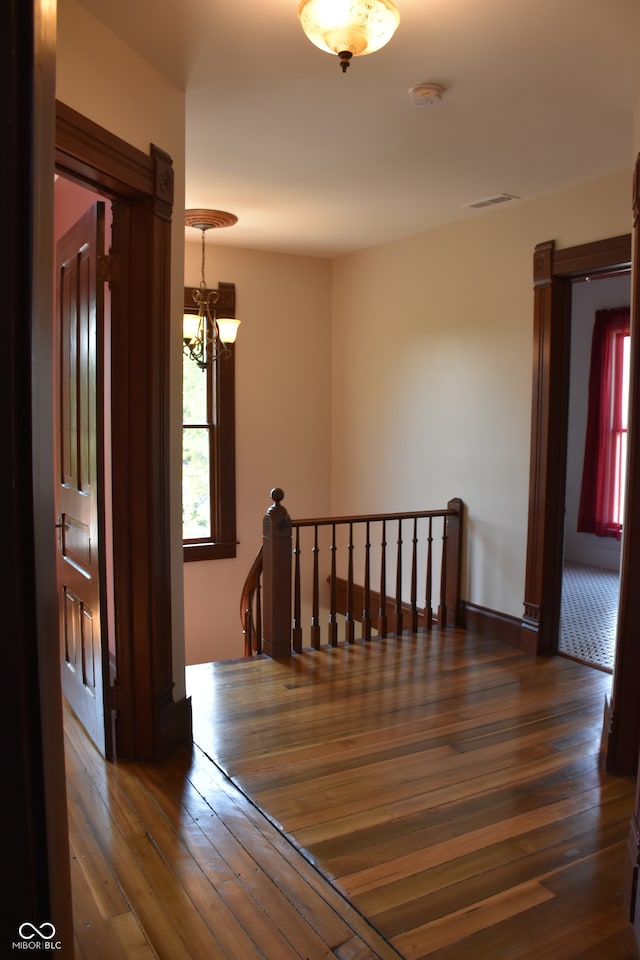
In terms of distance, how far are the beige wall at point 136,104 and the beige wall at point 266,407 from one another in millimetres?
2871

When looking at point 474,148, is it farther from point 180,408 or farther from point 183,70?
point 180,408

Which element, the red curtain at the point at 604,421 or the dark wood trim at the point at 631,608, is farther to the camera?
the red curtain at the point at 604,421

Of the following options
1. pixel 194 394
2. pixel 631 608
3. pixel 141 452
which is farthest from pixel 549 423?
pixel 194 394

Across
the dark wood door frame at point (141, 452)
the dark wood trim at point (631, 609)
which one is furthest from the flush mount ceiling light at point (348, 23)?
the dark wood trim at point (631, 609)

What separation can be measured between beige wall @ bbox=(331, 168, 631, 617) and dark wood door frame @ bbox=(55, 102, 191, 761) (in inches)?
100

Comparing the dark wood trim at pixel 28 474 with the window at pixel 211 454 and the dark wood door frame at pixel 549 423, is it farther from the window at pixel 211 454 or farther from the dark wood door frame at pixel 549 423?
the window at pixel 211 454

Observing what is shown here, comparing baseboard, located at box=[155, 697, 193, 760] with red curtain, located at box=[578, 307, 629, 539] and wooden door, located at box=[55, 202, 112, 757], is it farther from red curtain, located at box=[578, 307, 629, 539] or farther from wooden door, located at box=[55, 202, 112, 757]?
red curtain, located at box=[578, 307, 629, 539]

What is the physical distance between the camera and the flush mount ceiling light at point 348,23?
1981mm

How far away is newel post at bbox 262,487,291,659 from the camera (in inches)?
169

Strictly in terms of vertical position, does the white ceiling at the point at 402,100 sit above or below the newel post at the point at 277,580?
above

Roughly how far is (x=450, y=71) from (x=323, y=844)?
2878 millimetres

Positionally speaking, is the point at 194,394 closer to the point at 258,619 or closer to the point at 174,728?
the point at 258,619

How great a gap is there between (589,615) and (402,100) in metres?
4.11
